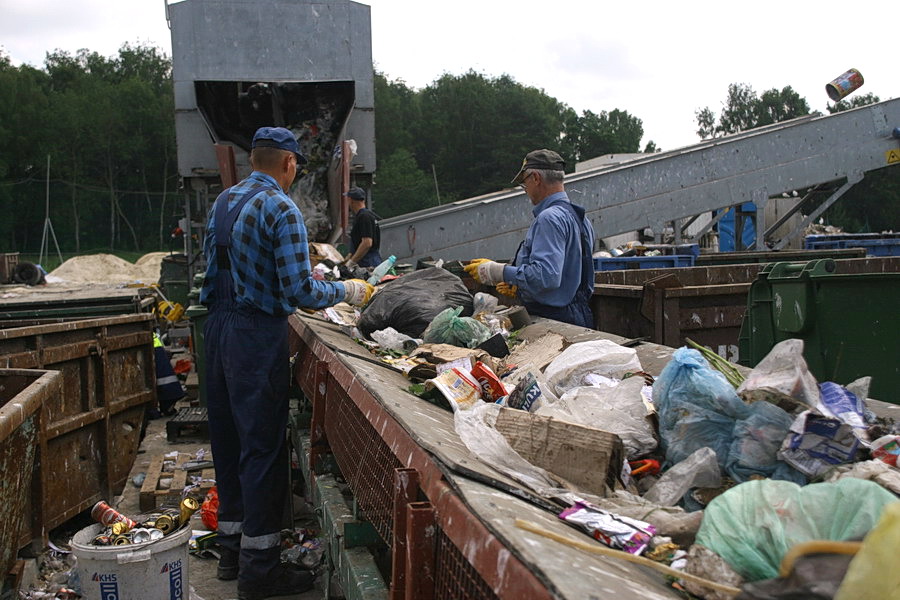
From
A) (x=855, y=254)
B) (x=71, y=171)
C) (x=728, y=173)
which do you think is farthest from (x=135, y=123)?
Result: (x=855, y=254)

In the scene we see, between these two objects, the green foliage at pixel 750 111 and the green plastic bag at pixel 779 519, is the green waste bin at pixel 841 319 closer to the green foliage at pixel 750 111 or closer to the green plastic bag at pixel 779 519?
the green plastic bag at pixel 779 519

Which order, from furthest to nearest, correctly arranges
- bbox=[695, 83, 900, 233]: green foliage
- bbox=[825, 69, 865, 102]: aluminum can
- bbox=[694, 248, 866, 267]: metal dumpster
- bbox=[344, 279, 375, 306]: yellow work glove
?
1. bbox=[695, 83, 900, 233]: green foliage
2. bbox=[825, 69, 865, 102]: aluminum can
3. bbox=[694, 248, 866, 267]: metal dumpster
4. bbox=[344, 279, 375, 306]: yellow work glove

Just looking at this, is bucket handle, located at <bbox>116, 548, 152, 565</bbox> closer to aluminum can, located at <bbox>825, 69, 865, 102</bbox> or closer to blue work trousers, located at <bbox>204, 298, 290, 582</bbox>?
blue work trousers, located at <bbox>204, 298, 290, 582</bbox>

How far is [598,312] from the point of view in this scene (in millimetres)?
5504

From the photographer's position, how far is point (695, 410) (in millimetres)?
2170

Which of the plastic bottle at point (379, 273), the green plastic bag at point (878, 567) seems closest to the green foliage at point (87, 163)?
the plastic bottle at point (379, 273)

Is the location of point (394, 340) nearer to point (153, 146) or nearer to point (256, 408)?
point (256, 408)

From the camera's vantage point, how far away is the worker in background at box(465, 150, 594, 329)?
13.4 feet

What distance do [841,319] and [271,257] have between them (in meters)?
2.63

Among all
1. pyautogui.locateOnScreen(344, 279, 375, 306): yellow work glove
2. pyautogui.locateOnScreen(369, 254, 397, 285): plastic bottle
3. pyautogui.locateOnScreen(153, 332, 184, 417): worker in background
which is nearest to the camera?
pyautogui.locateOnScreen(344, 279, 375, 306): yellow work glove

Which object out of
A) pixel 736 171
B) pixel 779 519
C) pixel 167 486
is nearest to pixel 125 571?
pixel 167 486

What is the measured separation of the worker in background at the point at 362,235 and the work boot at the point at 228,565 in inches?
178

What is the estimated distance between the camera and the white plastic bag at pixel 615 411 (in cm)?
226

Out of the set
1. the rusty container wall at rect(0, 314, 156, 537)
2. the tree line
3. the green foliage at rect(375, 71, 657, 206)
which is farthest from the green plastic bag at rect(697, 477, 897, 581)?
the green foliage at rect(375, 71, 657, 206)
